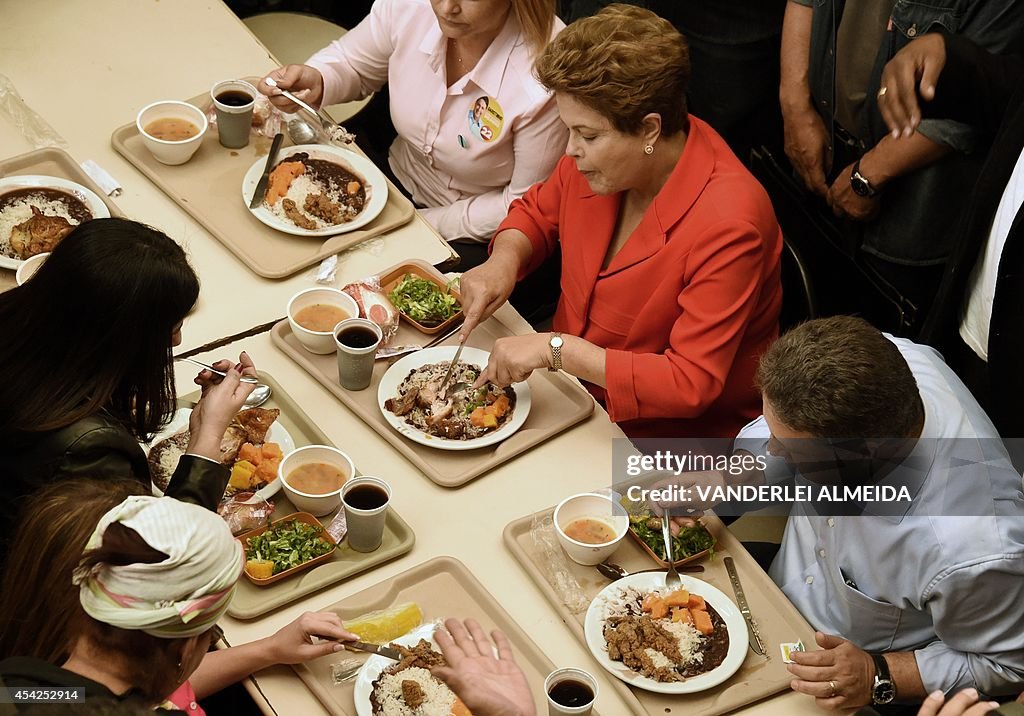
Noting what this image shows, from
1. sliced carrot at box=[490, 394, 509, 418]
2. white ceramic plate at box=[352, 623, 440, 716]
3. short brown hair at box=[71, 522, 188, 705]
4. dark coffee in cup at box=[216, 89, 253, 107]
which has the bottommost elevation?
white ceramic plate at box=[352, 623, 440, 716]

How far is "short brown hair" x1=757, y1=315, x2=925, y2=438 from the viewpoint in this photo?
7.02ft

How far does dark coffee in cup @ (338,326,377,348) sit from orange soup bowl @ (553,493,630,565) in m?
0.63

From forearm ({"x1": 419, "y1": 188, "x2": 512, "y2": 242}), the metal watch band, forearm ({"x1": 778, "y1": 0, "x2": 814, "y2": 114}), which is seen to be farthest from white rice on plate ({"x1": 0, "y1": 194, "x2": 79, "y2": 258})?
forearm ({"x1": 778, "y1": 0, "x2": 814, "y2": 114})

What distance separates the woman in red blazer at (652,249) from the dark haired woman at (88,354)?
807 mm

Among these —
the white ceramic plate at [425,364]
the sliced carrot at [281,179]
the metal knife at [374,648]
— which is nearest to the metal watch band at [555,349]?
the white ceramic plate at [425,364]

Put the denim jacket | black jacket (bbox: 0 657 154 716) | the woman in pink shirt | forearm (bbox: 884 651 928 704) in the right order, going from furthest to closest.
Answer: the woman in pink shirt, the denim jacket, forearm (bbox: 884 651 928 704), black jacket (bbox: 0 657 154 716)

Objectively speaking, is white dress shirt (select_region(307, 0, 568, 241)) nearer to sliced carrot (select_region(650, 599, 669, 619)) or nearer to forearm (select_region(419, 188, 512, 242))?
forearm (select_region(419, 188, 512, 242))

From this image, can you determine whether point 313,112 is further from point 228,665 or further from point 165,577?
point 165,577

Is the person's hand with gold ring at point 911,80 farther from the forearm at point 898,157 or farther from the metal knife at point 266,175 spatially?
the metal knife at point 266,175

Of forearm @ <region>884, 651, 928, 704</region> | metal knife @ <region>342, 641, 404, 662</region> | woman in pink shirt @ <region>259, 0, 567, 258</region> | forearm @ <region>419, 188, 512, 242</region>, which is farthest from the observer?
forearm @ <region>419, 188, 512, 242</region>

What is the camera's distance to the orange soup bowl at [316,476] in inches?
97.7

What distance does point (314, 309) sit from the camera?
2.94m

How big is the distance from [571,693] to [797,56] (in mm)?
2414

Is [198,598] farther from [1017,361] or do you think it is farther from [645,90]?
[1017,361]
